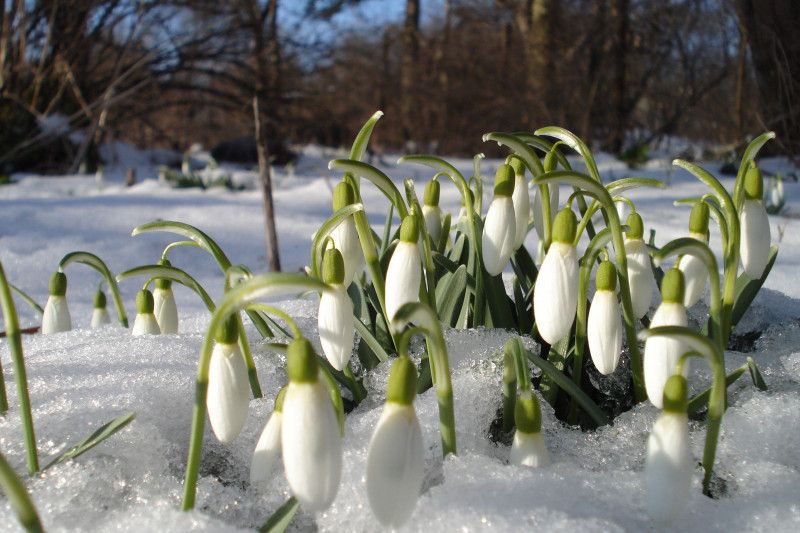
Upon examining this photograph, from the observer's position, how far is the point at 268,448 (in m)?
0.66

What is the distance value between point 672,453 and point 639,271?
29 cm

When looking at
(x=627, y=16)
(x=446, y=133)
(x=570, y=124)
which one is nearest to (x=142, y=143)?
(x=446, y=133)

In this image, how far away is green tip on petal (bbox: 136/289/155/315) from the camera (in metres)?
1.00

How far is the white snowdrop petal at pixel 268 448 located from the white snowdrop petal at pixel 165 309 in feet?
1.41

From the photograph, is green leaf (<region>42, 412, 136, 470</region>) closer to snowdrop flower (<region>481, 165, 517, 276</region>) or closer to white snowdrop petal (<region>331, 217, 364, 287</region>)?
white snowdrop petal (<region>331, 217, 364, 287</region>)

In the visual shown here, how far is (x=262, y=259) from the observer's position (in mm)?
2674

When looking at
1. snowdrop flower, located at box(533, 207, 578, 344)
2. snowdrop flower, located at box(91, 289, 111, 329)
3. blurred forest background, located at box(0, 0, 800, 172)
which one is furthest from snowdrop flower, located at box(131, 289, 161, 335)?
blurred forest background, located at box(0, 0, 800, 172)

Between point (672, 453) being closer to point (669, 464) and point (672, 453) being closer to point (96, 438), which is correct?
point (669, 464)

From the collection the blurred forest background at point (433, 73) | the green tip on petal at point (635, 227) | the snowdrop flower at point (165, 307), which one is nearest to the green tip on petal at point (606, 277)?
the green tip on petal at point (635, 227)

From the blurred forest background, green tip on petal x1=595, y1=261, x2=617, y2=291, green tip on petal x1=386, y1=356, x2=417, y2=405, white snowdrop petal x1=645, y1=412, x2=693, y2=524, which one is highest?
the blurred forest background

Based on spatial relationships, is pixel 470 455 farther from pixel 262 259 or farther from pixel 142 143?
pixel 142 143

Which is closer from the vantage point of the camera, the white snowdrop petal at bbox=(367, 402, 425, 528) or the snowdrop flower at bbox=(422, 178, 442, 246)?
the white snowdrop petal at bbox=(367, 402, 425, 528)

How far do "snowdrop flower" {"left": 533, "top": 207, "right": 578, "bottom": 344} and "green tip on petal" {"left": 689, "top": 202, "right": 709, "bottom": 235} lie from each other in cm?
22

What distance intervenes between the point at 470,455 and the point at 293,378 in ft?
0.77
